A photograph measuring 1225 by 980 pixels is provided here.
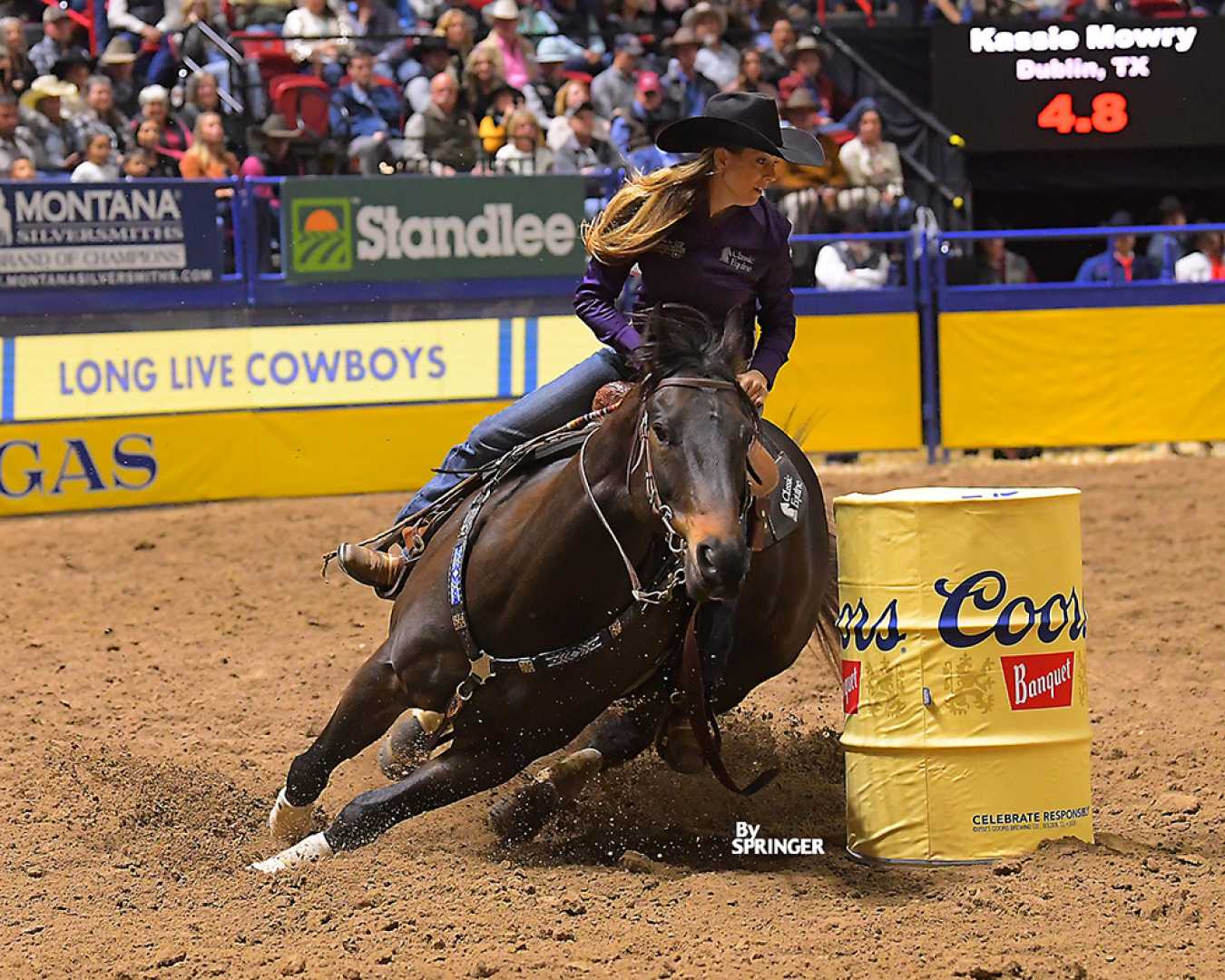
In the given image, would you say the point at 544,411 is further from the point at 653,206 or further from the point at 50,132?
the point at 50,132

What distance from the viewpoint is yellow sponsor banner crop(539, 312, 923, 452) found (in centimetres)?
1205

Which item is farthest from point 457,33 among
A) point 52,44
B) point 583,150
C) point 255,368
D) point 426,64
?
point 255,368

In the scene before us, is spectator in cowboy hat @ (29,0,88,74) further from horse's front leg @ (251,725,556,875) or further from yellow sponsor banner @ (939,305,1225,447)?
horse's front leg @ (251,725,556,875)

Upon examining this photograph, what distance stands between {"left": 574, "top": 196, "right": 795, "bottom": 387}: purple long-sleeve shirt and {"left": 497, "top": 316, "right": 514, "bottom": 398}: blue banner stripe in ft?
21.3

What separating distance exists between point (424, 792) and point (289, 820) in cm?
74

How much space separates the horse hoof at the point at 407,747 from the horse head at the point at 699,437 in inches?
70.8

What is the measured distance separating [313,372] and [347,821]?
680 cm

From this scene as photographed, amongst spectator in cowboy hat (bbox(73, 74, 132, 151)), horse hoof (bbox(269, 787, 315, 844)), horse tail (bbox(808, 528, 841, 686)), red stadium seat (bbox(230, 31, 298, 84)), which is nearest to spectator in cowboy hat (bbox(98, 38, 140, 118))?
spectator in cowboy hat (bbox(73, 74, 132, 151))

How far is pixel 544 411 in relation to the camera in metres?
5.22

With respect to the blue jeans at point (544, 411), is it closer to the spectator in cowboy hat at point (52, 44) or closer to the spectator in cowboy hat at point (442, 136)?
the spectator in cowboy hat at point (442, 136)

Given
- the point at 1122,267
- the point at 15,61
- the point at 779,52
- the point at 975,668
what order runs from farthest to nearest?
1. the point at 779,52
2. the point at 15,61
3. the point at 1122,267
4. the point at 975,668

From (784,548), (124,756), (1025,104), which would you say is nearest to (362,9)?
(1025,104)

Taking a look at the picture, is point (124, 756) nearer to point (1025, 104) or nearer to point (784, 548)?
point (784, 548)

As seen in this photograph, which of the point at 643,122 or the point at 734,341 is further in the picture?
the point at 643,122
